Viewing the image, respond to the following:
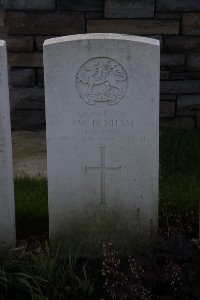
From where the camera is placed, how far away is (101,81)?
3.79m

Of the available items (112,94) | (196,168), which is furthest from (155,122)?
(196,168)

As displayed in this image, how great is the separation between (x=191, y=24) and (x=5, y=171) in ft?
10.5

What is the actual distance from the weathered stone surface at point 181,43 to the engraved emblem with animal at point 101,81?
106 inches

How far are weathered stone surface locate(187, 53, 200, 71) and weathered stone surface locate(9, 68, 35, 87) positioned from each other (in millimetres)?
1623

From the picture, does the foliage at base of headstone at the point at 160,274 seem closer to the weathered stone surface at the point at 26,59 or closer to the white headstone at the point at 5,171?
the white headstone at the point at 5,171

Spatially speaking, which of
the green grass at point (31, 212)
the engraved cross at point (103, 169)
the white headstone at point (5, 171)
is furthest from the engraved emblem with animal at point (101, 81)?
the green grass at point (31, 212)

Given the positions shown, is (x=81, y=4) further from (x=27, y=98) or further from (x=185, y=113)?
(x=185, y=113)

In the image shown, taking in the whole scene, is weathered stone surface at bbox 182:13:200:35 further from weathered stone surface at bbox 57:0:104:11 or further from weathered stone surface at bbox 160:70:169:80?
weathered stone surface at bbox 57:0:104:11

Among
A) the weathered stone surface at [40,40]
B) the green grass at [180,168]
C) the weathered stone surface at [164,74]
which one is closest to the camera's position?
the green grass at [180,168]

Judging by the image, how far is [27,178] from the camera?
202 inches

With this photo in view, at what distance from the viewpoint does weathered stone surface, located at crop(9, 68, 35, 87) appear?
254 inches

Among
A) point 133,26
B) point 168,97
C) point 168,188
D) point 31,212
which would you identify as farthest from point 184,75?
point 31,212

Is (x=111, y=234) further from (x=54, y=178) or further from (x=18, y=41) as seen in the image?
(x=18, y=41)

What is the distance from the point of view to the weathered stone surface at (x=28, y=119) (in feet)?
21.6
